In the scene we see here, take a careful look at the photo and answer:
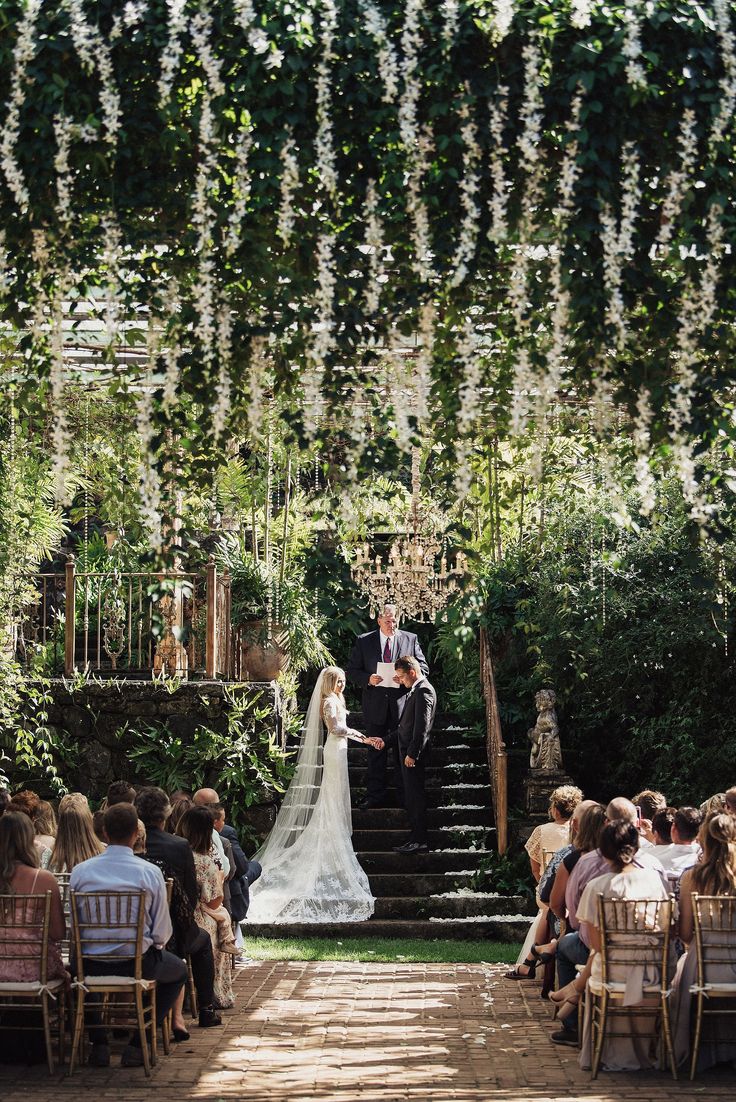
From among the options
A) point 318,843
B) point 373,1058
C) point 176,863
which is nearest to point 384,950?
point 318,843

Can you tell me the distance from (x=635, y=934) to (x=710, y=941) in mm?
323

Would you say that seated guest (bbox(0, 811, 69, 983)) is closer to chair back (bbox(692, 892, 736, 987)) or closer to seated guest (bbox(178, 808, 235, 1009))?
seated guest (bbox(178, 808, 235, 1009))

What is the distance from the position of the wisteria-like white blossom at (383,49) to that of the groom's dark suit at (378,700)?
7.53 metres

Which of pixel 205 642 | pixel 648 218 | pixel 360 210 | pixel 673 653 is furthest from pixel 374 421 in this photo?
pixel 205 642

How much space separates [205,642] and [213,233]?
8.33 meters

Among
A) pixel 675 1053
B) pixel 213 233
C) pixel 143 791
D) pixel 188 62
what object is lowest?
pixel 675 1053

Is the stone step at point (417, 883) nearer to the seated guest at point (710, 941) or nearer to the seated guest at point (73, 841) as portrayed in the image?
the seated guest at point (73, 841)

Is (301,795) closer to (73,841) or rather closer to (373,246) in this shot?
(73,841)

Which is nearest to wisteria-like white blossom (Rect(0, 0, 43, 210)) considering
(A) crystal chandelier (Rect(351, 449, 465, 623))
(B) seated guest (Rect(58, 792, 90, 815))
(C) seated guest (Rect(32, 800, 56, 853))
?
(B) seated guest (Rect(58, 792, 90, 815))

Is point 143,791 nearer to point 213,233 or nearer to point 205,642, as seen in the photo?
point 213,233

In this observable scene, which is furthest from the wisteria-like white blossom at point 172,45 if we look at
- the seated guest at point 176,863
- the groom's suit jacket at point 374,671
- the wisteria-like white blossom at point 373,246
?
the groom's suit jacket at point 374,671

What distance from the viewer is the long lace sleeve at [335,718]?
39.5 feet

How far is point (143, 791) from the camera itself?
720cm

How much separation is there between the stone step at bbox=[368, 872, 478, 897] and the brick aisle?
232cm
